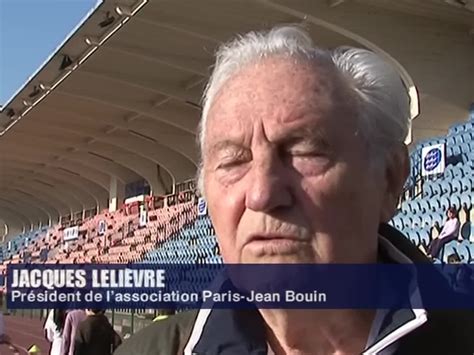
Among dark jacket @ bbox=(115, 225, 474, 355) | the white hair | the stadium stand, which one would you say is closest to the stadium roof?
the stadium stand

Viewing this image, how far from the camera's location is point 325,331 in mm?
1168

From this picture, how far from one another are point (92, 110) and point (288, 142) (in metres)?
19.6

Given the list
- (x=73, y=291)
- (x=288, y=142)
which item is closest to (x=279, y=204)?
(x=288, y=142)

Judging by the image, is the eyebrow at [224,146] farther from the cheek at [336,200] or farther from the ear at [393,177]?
the ear at [393,177]

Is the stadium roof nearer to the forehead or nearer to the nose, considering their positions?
the forehead

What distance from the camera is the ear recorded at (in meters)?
1.21

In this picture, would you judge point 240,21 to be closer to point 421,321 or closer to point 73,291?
point 73,291

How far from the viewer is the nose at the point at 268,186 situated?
108cm

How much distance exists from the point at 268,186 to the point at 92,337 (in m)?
4.99

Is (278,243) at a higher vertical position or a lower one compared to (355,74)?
lower

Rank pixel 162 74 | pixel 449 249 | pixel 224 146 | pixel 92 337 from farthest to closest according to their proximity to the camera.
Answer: pixel 162 74 → pixel 449 249 → pixel 92 337 → pixel 224 146

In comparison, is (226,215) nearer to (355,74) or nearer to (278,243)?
(278,243)

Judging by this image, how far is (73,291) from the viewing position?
516 cm

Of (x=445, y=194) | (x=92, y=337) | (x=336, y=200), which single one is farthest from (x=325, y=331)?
(x=445, y=194)
